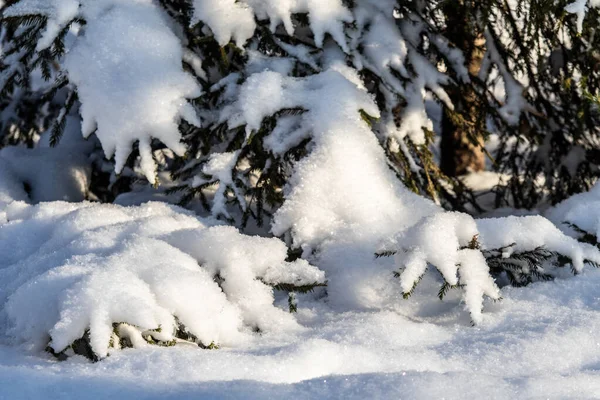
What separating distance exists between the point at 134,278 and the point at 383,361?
945mm

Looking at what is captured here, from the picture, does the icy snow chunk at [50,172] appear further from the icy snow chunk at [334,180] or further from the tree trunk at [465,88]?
the tree trunk at [465,88]

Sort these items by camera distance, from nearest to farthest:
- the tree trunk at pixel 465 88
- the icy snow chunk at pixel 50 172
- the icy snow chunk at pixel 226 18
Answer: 1. the icy snow chunk at pixel 226 18
2. the tree trunk at pixel 465 88
3. the icy snow chunk at pixel 50 172

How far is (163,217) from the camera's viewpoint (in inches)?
120

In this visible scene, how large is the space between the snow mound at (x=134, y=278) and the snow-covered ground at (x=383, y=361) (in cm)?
10

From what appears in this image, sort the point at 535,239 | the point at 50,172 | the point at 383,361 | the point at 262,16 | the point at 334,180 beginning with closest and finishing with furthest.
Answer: the point at 383,361 → the point at 535,239 → the point at 334,180 → the point at 262,16 → the point at 50,172

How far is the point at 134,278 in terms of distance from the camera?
238 centimetres

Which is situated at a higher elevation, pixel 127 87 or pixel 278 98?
pixel 278 98

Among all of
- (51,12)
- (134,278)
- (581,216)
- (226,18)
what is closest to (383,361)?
(134,278)

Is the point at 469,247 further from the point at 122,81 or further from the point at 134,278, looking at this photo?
the point at 122,81

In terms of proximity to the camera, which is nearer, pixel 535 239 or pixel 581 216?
pixel 535 239

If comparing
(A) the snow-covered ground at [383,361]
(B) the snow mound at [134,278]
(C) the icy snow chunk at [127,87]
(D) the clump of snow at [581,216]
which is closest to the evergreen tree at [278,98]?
(C) the icy snow chunk at [127,87]

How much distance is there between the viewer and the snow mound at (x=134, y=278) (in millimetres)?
2209

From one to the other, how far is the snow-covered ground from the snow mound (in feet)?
0.33

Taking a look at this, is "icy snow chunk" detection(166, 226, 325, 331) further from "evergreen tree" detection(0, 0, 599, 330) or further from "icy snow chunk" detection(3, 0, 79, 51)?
"icy snow chunk" detection(3, 0, 79, 51)
